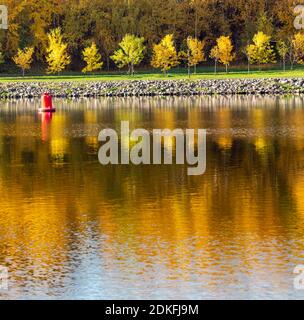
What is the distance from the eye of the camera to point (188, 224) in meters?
21.3

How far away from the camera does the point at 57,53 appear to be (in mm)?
101625

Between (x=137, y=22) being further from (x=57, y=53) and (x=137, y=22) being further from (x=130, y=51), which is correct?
(x=57, y=53)

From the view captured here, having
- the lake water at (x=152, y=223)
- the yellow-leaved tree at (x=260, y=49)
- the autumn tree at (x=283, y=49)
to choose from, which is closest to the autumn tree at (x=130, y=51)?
the yellow-leaved tree at (x=260, y=49)

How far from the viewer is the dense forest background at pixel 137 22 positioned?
112 meters

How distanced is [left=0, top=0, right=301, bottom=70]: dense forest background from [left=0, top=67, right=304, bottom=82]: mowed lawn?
518cm

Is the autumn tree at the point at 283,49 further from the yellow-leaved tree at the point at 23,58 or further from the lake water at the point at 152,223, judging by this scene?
the lake water at the point at 152,223

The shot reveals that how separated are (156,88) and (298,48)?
2782cm

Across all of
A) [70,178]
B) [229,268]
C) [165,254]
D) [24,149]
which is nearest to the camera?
[229,268]

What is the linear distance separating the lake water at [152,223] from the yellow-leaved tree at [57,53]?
6107 cm

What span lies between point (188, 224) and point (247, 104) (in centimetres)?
4663

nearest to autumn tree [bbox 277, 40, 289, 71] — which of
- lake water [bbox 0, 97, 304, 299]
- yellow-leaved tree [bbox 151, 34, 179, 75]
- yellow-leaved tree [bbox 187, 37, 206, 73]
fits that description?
yellow-leaved tree [bbox 187, 37, 206, 73]

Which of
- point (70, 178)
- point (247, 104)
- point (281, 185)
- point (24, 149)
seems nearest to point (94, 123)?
point (24, 149)
